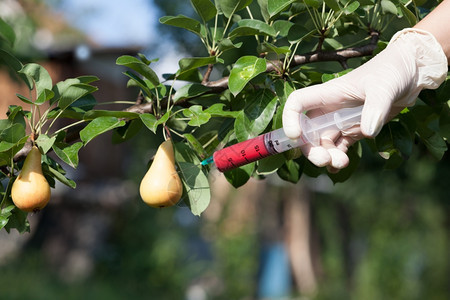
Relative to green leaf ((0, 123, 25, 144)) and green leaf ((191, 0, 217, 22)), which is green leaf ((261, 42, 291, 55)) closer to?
green leaf ((191, 0, 217, 22))

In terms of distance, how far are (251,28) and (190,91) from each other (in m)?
0.15

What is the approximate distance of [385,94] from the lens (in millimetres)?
778

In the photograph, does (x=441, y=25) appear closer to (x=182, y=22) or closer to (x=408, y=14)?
(x=408, y=14)

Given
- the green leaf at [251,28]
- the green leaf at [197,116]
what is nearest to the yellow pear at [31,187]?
the green leaf at [197,116]

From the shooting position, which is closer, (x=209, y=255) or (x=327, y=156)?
(x=327, y=156)

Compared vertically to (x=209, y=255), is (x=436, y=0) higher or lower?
higher

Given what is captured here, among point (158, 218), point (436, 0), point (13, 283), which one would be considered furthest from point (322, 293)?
point (436, 0)

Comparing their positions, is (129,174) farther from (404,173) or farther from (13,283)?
(404,173)

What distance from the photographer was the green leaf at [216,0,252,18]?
3.07ft

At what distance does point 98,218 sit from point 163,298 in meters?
1.46

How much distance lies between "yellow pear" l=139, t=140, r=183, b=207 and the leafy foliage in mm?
28

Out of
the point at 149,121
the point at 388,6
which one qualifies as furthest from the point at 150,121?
the point at 388,6

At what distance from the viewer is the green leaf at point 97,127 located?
0.82 metres

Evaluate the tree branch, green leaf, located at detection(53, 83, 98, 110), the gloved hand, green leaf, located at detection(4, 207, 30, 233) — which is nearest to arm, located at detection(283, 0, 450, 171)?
the gloved hand
